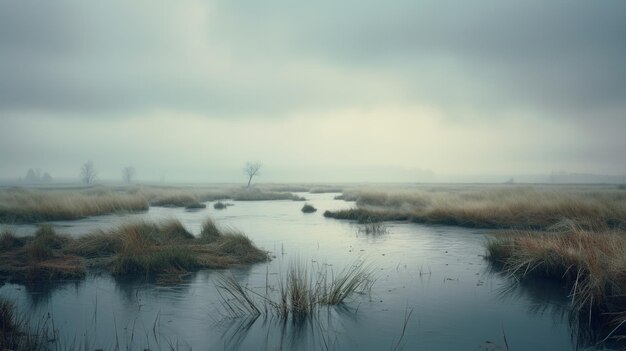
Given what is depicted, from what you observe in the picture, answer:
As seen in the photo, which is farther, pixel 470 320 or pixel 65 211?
pixel 65 211

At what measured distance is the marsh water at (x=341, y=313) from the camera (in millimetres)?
6602

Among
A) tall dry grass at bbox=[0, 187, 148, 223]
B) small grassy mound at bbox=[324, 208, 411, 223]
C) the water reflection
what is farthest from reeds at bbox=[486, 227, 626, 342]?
tall dry grass at bbox=[0, 187, 148, 223]

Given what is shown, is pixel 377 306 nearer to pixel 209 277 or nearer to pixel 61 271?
pixel 209 277

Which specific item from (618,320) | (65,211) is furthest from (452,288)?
(65,211)

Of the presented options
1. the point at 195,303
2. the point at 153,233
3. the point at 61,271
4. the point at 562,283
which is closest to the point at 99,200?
the point at 153,233

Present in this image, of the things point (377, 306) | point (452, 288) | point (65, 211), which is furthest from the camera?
point (65, 211)

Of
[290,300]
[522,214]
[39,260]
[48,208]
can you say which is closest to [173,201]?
[48,208]

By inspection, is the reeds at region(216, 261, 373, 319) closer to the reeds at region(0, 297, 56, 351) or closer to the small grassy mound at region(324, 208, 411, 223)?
the reeds at region(0, 297, 56, 351)

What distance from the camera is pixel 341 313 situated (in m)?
7.91

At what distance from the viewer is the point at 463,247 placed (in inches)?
617

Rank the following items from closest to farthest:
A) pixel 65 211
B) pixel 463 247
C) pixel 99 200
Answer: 1. pixel 463 247
2. pixel 65 211
3. pixel 99 200

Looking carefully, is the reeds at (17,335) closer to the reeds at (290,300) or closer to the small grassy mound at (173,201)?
the reeds at (290,300)

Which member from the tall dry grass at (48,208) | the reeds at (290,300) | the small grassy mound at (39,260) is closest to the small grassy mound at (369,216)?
the tall dry grass at (48,208)

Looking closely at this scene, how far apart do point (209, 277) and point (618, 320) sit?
8.96 m
